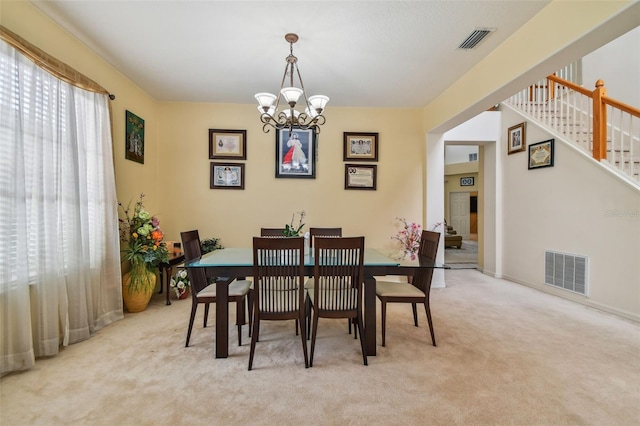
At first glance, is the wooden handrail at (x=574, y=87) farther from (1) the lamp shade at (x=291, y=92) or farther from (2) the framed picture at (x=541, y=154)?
(1) the lamp shade at (x=291, y=92)

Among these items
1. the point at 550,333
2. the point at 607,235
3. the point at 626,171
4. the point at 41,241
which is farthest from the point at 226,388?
the point at 626,171

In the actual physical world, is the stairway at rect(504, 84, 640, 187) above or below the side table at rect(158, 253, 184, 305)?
above

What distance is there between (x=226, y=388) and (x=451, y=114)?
375cm

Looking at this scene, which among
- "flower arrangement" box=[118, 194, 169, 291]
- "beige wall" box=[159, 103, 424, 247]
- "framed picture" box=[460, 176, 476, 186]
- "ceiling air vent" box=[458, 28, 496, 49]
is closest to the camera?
"ceiling air vent" box=[458, 28, 496, 49]

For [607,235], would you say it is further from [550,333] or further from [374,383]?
[374,383]

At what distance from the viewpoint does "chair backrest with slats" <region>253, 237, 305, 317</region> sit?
2.04 m

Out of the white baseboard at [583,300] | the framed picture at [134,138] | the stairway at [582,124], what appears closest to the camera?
the white baseboard at [583,300]

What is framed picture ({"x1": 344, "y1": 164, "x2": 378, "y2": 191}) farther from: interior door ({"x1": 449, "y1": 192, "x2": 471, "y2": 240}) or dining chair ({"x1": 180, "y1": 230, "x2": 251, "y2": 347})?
interior door ({"x1": 449, "y1": 192, "x2": 471, "y2": 240})

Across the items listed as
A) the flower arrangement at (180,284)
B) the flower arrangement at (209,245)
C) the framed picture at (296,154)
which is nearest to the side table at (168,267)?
the flower arrangement at (180,284)

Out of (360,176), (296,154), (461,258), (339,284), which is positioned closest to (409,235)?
(360,176)

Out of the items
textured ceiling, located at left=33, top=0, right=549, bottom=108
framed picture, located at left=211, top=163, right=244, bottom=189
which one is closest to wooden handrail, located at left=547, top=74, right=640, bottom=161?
textured ceiling, located at left=33, top=0, right=549, bottom=108

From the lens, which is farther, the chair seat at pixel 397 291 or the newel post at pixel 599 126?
the newel post at pixel 599 126

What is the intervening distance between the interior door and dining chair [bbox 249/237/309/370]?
34.1 feet

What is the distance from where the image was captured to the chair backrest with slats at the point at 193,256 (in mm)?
2459
